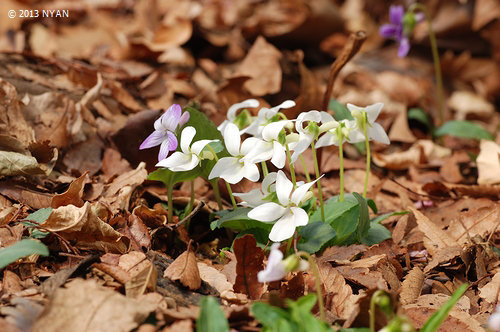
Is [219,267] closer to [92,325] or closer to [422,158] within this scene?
[92,325]

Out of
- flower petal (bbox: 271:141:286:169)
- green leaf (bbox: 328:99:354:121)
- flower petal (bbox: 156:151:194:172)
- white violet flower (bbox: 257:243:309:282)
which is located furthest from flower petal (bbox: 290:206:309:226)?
green leaf (bbox: 328:99:354:121)

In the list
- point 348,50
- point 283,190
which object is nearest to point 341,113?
point 348,50

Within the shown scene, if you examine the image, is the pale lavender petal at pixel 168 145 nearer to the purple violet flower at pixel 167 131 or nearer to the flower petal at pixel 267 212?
the purple violet flower at pixel 167 131

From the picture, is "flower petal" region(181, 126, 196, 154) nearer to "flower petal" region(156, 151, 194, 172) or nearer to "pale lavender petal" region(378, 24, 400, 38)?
"flower petal" region(156, 151, 194, 172)

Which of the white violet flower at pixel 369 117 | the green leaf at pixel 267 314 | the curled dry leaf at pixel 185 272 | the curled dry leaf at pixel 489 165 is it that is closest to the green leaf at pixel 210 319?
the green leaf at pixel 267 314

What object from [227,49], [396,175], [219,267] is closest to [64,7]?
[227,49]

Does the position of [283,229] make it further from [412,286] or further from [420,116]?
[420,116]
